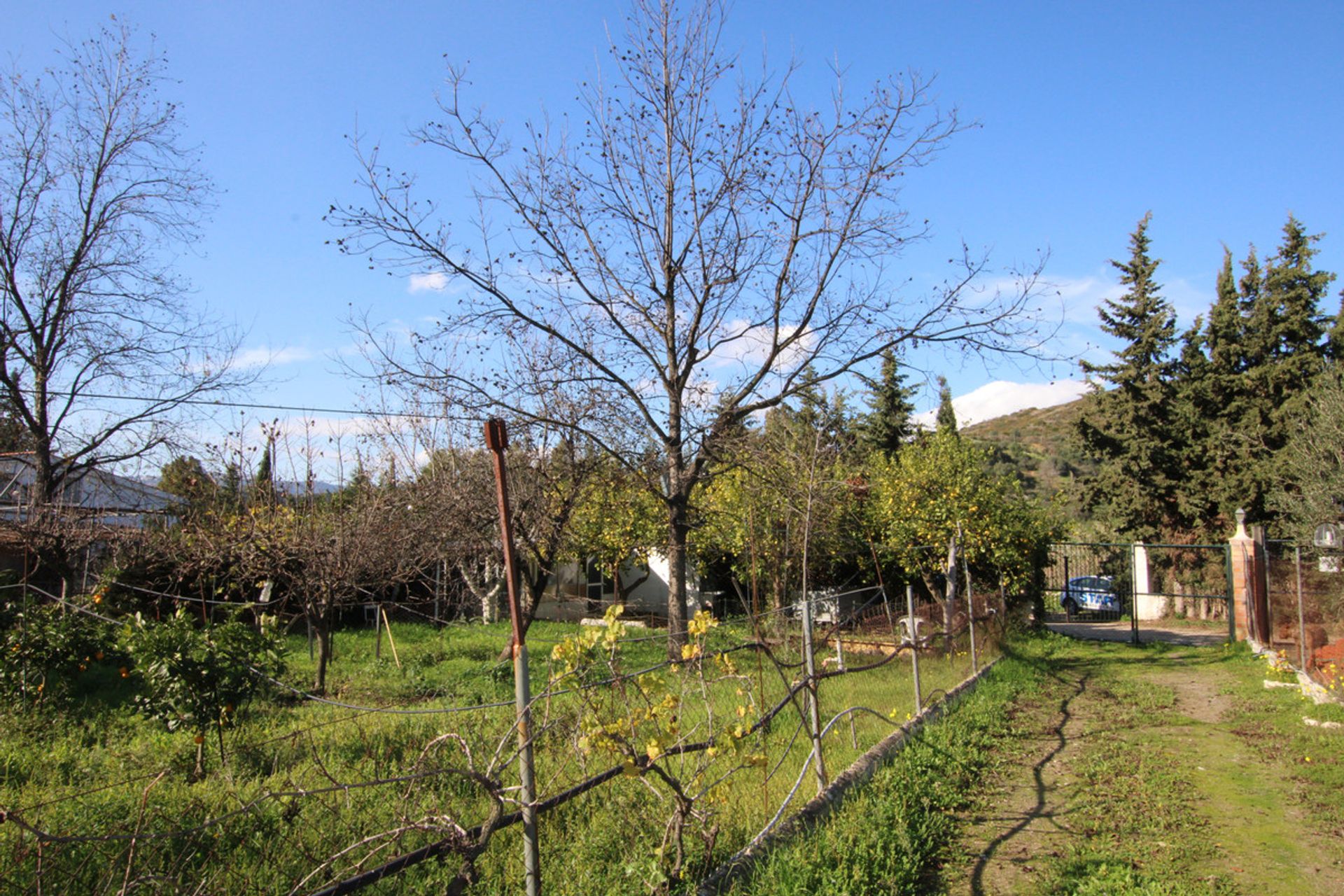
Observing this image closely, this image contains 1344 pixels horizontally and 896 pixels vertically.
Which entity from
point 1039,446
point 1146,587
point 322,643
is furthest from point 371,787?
point 1039,446

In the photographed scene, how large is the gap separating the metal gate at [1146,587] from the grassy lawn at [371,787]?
14782mm

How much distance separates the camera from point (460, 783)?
19.3ft

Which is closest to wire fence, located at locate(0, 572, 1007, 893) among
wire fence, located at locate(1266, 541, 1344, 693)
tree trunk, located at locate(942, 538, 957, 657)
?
tree trunk, located at locate(942, 538, 957, 657)

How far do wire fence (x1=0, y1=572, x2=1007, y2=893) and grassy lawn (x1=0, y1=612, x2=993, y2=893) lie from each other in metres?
0.02

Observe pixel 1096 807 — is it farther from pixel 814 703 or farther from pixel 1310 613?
pixel 1310 613

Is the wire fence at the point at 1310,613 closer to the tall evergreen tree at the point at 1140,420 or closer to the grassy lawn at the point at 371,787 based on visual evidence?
the grassy lawn at the point at 371,787

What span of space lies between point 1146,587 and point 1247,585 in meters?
15.4

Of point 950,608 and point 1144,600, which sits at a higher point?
point 950,608

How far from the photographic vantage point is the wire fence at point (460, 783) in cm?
358

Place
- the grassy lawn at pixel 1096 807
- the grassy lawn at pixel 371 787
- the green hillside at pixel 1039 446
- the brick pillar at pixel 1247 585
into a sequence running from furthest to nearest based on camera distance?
1. the green hillside at pixel 1039 446
2. the brick pillar at pixel 1247 585
3. the grassy lawn at pixel 1096 807
4. the grassy lawn at pixel 371 787

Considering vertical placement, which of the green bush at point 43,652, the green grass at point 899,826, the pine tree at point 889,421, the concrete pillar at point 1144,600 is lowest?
the concrete pillar at point 1144,600

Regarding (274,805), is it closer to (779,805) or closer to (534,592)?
(779,805)

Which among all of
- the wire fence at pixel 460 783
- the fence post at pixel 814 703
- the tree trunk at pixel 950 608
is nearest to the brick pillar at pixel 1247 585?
the tree trunk at pixel 950 608

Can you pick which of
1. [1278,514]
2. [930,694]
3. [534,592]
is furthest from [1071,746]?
[1278,514]
